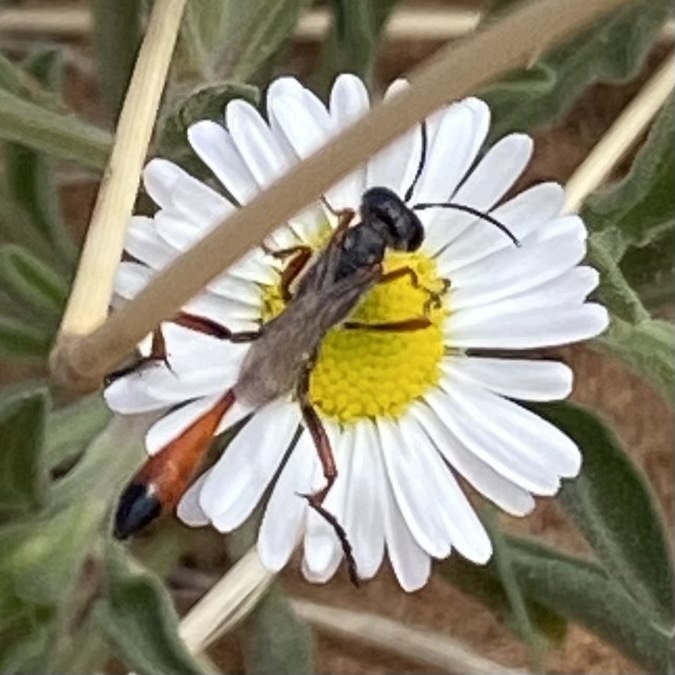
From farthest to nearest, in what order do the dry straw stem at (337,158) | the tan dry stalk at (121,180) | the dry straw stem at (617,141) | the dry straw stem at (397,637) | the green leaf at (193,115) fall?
the dry straw stem at (397,637) < the dry straw stem at (617,141) < the green leaf at (193,115) < the tan dry stalk at (121,180) < the dry straw stem at (337,158)

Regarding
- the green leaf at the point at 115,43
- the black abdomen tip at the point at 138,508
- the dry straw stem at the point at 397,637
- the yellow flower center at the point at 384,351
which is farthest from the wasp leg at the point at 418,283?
the dry straw stem at the point at 397,637

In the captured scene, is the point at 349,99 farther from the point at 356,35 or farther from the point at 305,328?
the point at 356,35

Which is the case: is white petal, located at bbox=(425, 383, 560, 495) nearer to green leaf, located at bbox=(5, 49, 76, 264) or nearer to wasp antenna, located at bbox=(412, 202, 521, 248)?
wasp antenna, located at bbox=(412, 202, 521, 248)

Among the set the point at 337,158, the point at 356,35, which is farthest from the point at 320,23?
the point at 337,158

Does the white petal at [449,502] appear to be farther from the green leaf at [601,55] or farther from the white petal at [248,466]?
the green leaf at [601,55]

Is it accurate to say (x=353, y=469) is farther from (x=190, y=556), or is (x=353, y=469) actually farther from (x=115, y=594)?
(x=190, y=556)
